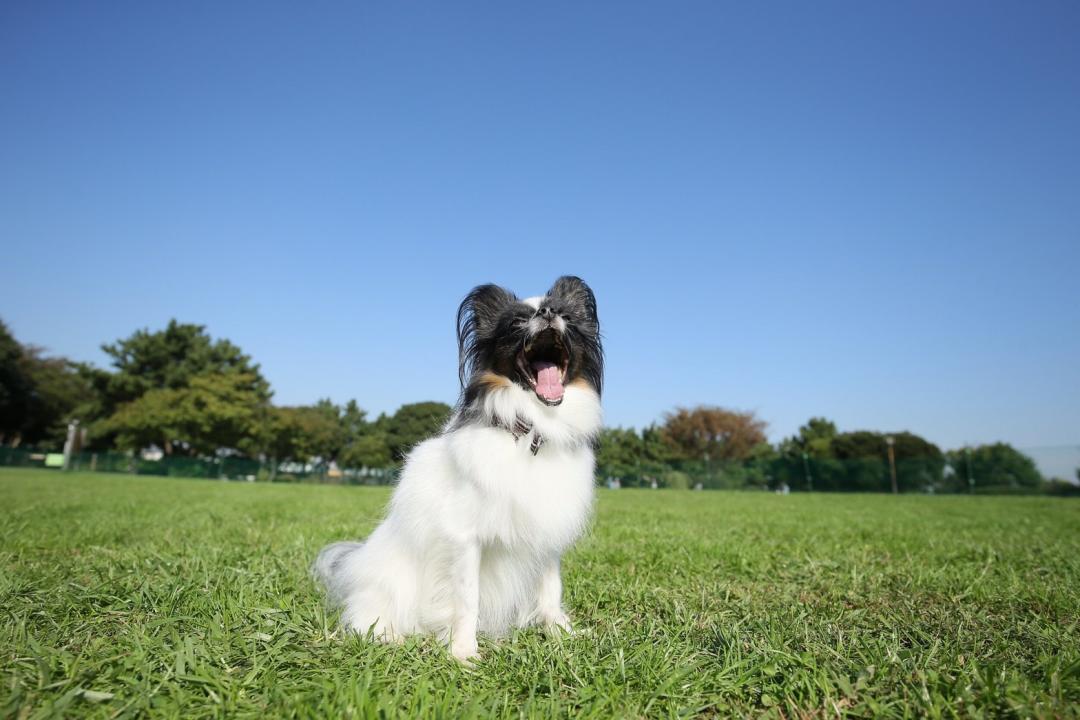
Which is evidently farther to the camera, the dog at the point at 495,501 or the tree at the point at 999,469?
the tree at the point at 999,469

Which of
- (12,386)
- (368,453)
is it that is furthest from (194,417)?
(368,453)

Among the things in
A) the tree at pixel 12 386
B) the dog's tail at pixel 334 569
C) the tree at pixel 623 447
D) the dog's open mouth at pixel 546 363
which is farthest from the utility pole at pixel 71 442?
the dog's open mouth at pixel 546 363

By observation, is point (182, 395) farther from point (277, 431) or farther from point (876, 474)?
point (876, 474)

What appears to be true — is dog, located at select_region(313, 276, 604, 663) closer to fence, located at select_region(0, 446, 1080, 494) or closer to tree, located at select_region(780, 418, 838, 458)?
fence, located at select_region(0, 446, 1080, 494)

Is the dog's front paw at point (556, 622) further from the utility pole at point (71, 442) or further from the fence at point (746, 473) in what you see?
the utility pole at point (71, 442)

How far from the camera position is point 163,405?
5147 cm

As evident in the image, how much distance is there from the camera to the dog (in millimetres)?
3070

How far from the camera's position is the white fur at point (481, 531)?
306 centimetres

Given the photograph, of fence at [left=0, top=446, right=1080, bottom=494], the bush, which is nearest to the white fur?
fence at [left=0, top=446, right=1080, bottom=494]

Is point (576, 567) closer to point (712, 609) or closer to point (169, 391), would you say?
point (712, 609)

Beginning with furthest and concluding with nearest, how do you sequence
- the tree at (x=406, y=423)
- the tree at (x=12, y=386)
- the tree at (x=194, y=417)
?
1. the tree at (x=406, y=423)
2. the tree at (x=12, y=386)
3. the tree at (x=194, y=417)

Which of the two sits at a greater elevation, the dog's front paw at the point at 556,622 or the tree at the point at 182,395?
the tree at the point at 182,395

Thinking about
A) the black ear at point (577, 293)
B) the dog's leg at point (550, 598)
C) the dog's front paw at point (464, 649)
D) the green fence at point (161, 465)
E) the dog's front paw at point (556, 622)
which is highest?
the black ear at point (577, 293)

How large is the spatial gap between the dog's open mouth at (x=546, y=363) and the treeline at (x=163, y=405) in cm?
5344
